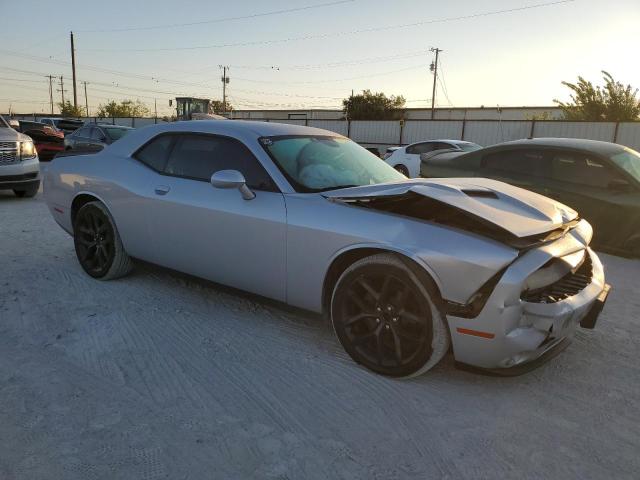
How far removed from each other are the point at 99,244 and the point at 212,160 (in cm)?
149

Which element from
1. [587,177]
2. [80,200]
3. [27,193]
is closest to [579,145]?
[587,177]

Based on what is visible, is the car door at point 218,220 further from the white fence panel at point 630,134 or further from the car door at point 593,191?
the white fence panel at point 630,134

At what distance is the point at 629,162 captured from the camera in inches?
227

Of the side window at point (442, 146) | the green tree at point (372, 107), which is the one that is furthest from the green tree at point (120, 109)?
the side window at point (442, 146)

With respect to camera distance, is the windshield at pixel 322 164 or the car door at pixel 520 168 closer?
the windshield at pixel 322 164

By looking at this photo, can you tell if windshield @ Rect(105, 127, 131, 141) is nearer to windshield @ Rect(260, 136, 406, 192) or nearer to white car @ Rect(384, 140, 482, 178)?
white car @ Rect(384, 140, 482, 178)

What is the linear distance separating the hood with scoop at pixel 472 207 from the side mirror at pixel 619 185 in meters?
2.92

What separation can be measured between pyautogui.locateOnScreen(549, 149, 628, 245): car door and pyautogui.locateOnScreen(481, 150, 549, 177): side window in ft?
0.55

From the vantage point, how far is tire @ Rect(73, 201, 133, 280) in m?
4.17

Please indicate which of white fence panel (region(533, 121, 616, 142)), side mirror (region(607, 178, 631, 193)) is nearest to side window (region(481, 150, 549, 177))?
side mirror (region(607, 178, 631, 193))

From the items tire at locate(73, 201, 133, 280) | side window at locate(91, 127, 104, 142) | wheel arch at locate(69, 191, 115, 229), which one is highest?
side window at locate(91, 127, 104, 142)

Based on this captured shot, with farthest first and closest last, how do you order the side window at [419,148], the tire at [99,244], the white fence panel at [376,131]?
the white fence panel at [376,131]
the side window at [419,148]
the tire at [99,244]

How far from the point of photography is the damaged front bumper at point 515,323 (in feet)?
7.73

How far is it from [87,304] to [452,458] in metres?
2.93
